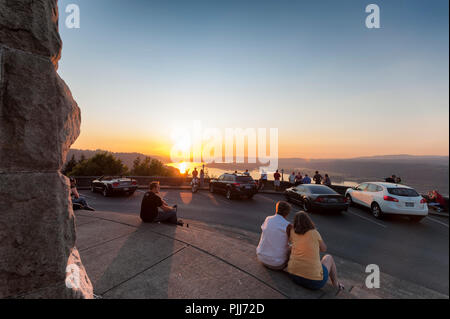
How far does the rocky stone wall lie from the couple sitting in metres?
2.85

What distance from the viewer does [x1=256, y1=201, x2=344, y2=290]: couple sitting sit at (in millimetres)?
3160

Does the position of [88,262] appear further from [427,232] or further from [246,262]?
[427,232]

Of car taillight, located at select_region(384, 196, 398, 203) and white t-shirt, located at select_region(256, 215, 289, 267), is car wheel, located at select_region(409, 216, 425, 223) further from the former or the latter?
white t-shirt, located at select_region(256, 215, 289, 267)

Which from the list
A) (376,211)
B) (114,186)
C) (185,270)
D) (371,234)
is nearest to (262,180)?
(376,211)

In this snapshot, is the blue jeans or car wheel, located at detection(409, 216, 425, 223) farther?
car wheel, located at detection(409, 216, 425, 223)

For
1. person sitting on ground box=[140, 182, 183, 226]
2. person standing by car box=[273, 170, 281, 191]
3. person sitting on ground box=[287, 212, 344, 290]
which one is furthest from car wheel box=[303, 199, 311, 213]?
person sitting on ground box=[140, 182, 183, 226]

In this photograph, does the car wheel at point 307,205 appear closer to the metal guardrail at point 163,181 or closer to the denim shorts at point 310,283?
the denim shorts at point 310,283

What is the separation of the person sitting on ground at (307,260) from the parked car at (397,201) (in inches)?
298

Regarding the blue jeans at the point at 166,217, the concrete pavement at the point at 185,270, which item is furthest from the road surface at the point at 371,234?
the blue jeans at the point at 166,217

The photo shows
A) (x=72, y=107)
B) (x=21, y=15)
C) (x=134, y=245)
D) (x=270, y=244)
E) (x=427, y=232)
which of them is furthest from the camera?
(x=427, y=232)

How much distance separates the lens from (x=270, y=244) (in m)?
3.71

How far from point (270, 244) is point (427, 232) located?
8419mm

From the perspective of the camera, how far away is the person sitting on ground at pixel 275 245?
3602mm
